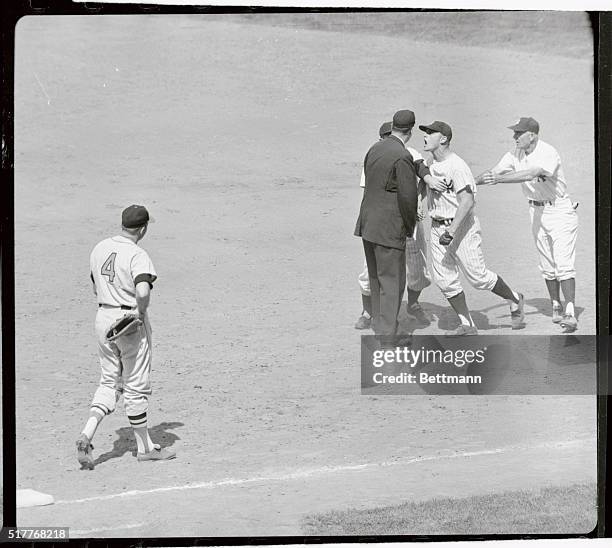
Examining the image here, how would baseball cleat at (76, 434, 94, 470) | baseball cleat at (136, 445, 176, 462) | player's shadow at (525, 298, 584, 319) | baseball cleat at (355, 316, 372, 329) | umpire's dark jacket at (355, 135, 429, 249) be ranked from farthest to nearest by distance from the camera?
baseball cleat at (355, 316, 372, 329) < player's shadow at (525, 298, 584, 319) < umpire's dark jacket at (355, 135, 429, 249) < baseball cleat at (136, 445, 176, 462) < baseball cleat at (76, 434, 94, 470)

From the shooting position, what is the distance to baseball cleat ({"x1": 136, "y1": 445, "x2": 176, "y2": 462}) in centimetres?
1012

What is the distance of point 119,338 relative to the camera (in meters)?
9.83

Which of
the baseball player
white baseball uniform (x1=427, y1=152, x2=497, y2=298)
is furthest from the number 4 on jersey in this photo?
white baseball uniform (x1=427, y1=152, x2=497, y2=298)

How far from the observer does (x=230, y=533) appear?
9.91 metres

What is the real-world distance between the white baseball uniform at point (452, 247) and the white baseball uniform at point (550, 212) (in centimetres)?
39

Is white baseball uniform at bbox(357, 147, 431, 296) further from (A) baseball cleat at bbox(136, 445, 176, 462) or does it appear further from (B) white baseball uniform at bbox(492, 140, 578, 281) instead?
(A) baseball cleat at bbox(136, 445, 176, 462)

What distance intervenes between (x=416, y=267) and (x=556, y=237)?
105cm

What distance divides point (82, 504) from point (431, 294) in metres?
3.05

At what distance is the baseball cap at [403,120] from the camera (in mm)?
10570

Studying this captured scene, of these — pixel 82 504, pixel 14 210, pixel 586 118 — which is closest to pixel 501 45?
pixel 586 118

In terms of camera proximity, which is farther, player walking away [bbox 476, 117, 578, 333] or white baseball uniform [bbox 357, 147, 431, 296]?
white baseball uniform [bbox 357, 147, 431, 296]

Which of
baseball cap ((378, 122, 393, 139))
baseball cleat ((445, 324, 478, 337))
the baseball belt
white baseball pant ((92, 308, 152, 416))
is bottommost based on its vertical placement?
white baseball pant ((92, 308, 152, 416))

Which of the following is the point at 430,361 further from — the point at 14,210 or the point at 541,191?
the point at 14,210

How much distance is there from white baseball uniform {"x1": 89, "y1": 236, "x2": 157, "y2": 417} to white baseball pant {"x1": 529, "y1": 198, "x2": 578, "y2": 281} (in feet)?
9.73
